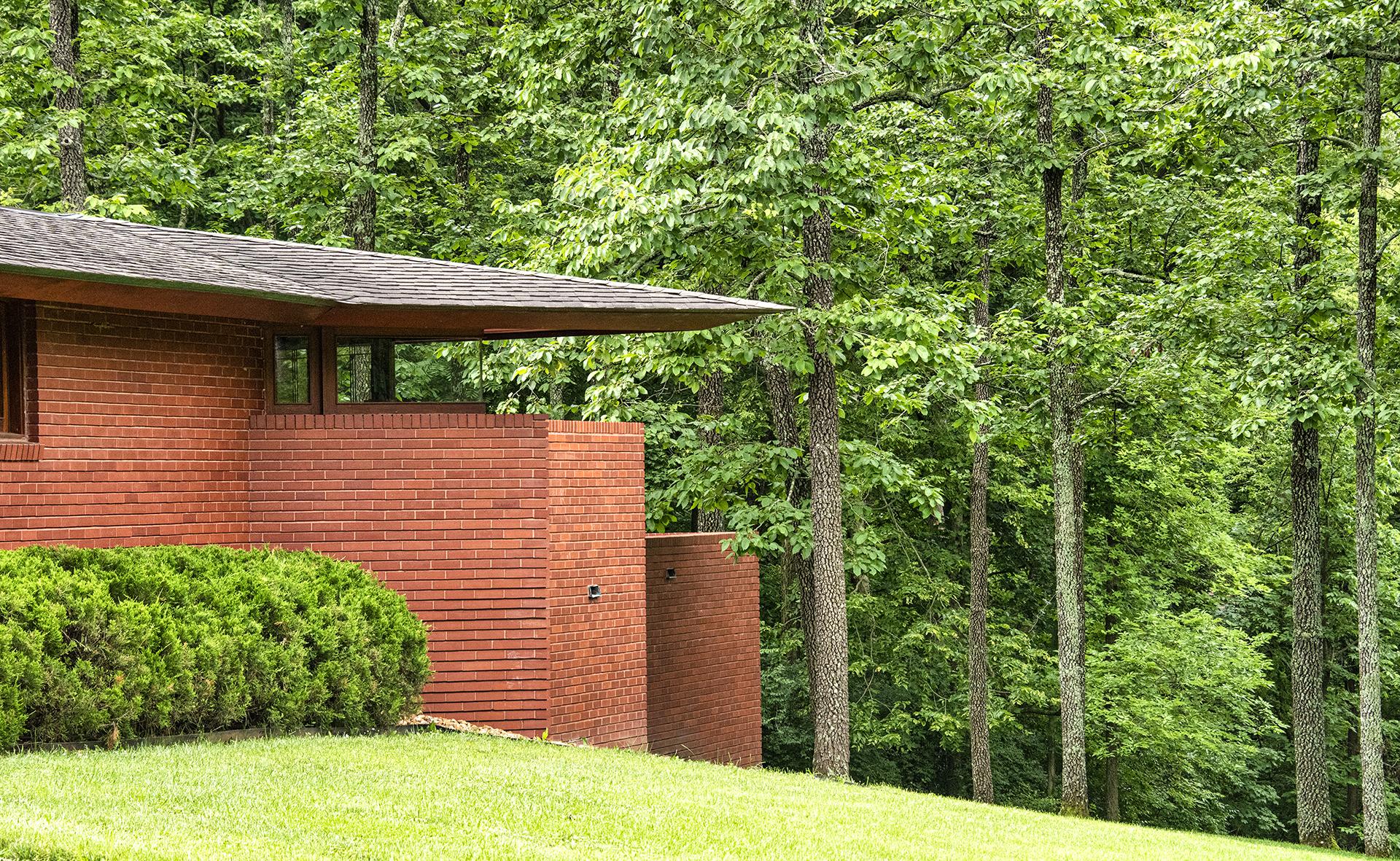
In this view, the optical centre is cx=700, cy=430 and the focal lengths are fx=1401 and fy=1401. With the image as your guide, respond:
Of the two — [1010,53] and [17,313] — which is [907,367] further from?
[17,313]

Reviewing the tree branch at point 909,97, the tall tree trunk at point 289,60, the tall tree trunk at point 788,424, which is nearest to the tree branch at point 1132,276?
the tree branch at point 909,97

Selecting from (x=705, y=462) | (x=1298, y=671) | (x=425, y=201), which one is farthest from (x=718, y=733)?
(x=425, y=201)

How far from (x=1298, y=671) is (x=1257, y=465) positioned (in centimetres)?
1105

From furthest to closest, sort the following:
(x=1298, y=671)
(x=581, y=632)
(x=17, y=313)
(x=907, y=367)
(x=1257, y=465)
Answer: (x=1257, y=465), (x=1298, y=671), (x=907, y=367), (x=581, y=632), (x=17, y=313)

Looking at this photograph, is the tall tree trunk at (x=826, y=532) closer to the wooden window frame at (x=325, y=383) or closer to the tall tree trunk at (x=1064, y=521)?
the wooden window frame at (x=325, y=383)

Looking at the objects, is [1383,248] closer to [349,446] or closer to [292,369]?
[349,446]

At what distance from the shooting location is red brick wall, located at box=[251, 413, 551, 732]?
1235 cm

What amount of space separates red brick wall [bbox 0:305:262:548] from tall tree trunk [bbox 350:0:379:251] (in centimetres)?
1021

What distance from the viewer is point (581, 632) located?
13.3 m

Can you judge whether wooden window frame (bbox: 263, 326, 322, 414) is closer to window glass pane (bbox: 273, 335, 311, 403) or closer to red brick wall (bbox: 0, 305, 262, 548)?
window glass pane (bbox: 273, 335, 311, 403)

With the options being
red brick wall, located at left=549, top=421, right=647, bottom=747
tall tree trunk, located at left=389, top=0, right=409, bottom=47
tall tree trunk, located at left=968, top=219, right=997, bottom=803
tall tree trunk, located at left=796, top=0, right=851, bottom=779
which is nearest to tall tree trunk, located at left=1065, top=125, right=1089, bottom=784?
tall tree trunk, located at left=968, top=219, right=997, bottom=803

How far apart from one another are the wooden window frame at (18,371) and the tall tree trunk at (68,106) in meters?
9.97

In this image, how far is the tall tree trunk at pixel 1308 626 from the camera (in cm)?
2128

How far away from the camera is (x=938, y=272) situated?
1072 inches
